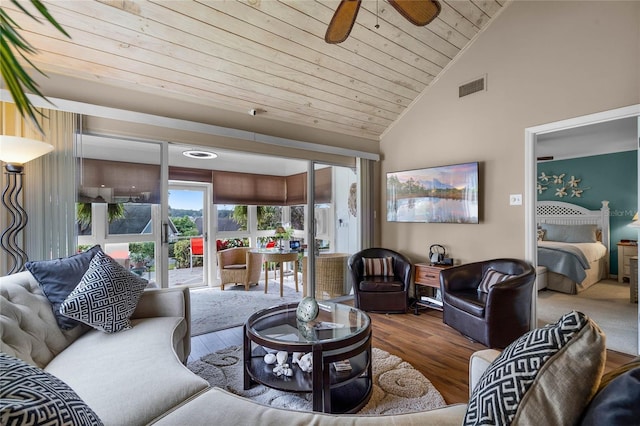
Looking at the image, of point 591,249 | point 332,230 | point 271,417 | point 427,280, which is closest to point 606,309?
point 591,249

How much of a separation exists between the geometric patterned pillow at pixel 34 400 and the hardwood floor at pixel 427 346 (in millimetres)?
2048

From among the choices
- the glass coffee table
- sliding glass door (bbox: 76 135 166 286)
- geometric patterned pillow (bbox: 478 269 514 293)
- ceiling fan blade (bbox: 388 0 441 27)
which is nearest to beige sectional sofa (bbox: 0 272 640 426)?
the glass coffee table

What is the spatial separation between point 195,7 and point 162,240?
2.20 metres

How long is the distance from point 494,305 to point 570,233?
4.29 m

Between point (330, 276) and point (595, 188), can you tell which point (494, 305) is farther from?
point (595, 188)

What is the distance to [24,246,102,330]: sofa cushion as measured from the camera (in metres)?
1.78

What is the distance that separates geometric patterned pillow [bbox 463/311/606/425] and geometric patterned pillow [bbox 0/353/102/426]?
101 centimetres

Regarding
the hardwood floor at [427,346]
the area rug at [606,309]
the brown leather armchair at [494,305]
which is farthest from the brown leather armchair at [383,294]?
the area rug at [606,309]

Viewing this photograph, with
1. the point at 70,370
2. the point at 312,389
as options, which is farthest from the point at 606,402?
the point at 70,370

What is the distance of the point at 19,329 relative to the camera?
1479mm

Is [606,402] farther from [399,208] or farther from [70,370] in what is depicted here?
[399,208]

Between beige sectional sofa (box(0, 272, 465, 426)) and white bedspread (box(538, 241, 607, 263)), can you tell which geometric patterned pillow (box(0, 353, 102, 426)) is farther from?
white bedspread (box(538, 241, 607, 263))

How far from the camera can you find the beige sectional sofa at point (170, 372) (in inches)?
27.6

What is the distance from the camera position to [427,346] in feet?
9.32
